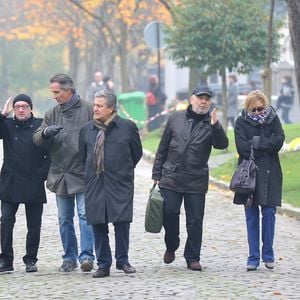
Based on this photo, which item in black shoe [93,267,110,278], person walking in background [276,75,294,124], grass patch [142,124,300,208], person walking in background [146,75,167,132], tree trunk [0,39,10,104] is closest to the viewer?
black shoe [93,267,110,278]

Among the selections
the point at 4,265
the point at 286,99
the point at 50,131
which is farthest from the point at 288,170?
the point at 286,99

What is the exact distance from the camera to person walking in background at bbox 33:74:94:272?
12.0m

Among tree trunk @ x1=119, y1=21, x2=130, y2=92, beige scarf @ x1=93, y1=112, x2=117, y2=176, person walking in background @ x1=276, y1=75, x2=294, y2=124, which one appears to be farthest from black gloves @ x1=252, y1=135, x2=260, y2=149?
tree trunk @ x1=119, y1=21, x2=130, y2=92

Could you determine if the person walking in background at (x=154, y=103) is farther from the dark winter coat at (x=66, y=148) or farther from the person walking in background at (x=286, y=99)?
the dark winter coat at (x=66, y=148)

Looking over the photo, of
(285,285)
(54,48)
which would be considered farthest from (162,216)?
(54,48)

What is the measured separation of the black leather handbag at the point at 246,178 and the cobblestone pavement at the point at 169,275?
2.47ft

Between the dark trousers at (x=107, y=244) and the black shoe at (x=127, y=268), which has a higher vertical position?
the dark trousers at (x=107, y=244)

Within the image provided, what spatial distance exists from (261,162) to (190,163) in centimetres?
67

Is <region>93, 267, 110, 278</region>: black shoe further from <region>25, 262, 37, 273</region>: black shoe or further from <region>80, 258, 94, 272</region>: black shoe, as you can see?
<region>25, 262, 37, 273</region>: black shoe

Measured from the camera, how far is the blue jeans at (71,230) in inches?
477

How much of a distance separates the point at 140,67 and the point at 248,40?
3751 centimetres

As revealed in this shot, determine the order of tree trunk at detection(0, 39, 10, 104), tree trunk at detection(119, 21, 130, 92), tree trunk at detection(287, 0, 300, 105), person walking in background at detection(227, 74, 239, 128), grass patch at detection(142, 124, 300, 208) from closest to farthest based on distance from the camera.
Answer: tree trunk at detection(287, 0, 300, 105), grass patch at detection(142, 124, 300, 208), person walking in background at detection(227, 74, 239, 128), tree trunk at detection(119, 21, 130, 92), tree trunk at detection(0, 39, 10, 104)

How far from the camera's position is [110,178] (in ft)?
38.4

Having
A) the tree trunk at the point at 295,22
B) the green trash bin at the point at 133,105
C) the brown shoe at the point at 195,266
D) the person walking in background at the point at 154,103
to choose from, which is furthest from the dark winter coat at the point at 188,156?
the green trash bin at the point at 133,105
